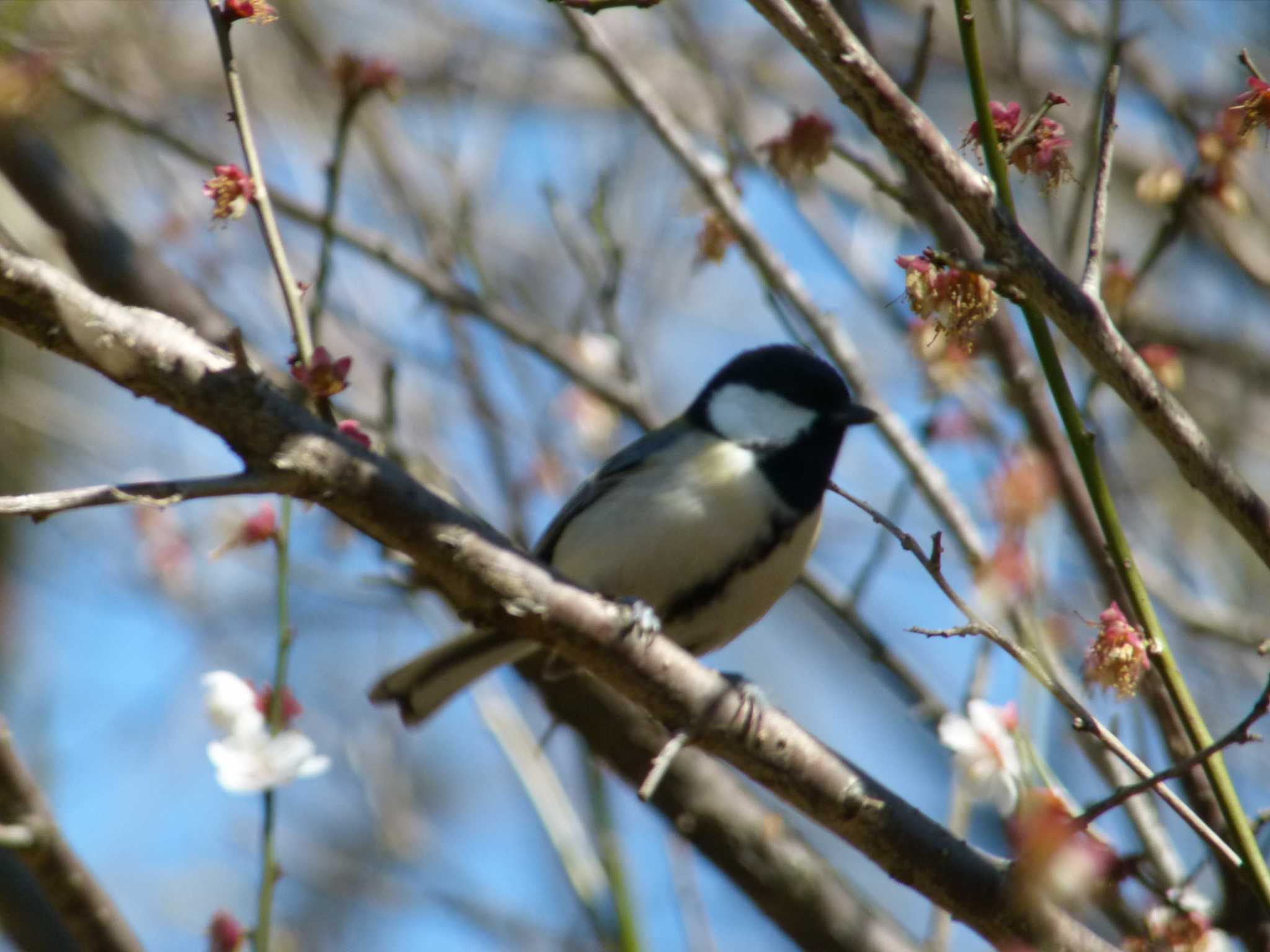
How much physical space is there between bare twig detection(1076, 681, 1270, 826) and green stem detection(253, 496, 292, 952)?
0.87 m

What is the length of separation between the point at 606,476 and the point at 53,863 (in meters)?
1.36

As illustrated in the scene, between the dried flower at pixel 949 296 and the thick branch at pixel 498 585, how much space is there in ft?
1.76

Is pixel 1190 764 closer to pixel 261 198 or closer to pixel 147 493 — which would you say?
A: pixel 147 493

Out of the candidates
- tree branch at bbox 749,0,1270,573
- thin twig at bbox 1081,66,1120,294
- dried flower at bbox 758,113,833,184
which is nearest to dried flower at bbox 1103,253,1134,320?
dried flower at bbox 758,113,833,184

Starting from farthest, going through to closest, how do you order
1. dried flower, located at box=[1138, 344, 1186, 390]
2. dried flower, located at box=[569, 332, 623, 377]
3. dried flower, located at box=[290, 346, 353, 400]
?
dried flower, located at box=[569, 332, 623, 377] → dried flower, located at box=[1138, 344, 1186, 390] → dried flower, located at box=[290, 346, 353, 400]

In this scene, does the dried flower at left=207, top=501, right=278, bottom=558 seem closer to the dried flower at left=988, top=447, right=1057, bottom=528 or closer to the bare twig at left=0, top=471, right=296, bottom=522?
the bare twig at left=0, top=471, right=296, bottom=522

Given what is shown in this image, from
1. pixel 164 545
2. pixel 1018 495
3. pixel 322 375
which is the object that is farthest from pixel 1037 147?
pixel 164 545

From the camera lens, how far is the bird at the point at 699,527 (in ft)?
8.67

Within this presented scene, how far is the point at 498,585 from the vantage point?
65.0 inches

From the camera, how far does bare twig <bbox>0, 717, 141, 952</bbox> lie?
6.11ft

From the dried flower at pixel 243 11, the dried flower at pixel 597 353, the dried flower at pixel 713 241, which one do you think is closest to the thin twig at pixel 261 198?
the dried flower at pixel 243 11

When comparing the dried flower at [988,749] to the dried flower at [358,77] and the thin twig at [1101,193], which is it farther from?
the dried flower at [358,77]

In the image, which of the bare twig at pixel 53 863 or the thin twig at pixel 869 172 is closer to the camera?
the bare twig at pixel 53 863

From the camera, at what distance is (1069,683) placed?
237 centimetres
